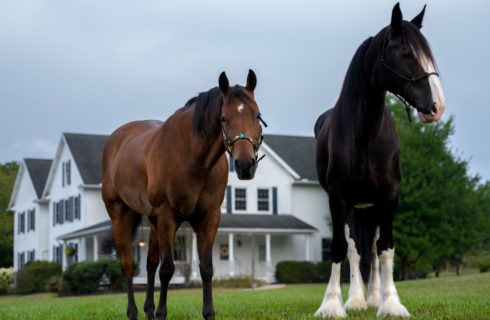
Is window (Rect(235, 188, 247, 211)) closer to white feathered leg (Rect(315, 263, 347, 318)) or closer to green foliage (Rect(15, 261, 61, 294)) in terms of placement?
green foliage (Rect(15, 261, 61, 294))

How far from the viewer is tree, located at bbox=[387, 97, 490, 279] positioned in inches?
1553

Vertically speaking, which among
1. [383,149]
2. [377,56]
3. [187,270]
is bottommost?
[187,270]

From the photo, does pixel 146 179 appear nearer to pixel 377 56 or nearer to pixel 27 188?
pixel 377 56

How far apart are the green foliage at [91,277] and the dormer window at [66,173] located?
40.0ft

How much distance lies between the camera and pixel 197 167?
7492 millimetres

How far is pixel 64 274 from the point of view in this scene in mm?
36906

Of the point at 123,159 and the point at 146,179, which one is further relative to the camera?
the point at 123,159

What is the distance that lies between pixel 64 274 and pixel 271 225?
12.8 meters

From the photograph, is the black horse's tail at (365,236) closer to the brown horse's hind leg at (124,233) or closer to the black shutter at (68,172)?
the brown horse's hind leg at (124,233)

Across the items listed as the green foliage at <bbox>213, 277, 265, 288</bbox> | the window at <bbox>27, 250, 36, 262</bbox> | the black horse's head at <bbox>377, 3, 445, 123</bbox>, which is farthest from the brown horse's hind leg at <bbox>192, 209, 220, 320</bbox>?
the window at <bbox>27, 250, 36, 262</bbox>

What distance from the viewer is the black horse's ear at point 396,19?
7266 millimetres

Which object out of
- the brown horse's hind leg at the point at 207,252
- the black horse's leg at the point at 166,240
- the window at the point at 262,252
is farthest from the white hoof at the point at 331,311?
the window at the point at 262,252

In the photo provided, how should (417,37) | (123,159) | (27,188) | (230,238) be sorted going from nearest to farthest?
(417,37), (123,159), (230,238), (27,188)

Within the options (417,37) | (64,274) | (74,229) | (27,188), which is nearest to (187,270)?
(64,274)
